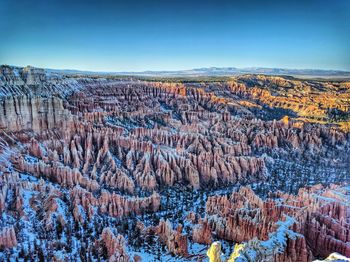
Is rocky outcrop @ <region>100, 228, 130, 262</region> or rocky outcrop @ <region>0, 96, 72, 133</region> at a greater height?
rocky outcrop @ <region>0, 96, 72, 133</region>

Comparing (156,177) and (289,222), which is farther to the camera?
(156,177)

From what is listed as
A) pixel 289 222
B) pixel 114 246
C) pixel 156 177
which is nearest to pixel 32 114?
pixel 156 177

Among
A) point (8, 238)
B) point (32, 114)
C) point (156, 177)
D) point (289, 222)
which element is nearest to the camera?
point (289, 222)

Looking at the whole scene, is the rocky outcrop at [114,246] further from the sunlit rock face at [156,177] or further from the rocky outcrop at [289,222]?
the rocky outcrop at [289,222]

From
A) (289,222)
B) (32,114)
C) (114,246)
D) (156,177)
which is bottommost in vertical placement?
(114,246)

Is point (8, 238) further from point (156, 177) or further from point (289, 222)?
point (289, 222)

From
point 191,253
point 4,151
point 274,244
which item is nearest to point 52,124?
point 4,151

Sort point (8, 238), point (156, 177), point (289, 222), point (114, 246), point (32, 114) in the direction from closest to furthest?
1. point (289, 222)
2. point (8, 238)
3. point (114, 246)
4. point (156, 177)
5. point (32, 114)

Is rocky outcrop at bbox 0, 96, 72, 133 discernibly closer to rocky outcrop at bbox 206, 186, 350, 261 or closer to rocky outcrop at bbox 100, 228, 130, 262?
rocky outcrop at bbox 100, 228, 130, 262

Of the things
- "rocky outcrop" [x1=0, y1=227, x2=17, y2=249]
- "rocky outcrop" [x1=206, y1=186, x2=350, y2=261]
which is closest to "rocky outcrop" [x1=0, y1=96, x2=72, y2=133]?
"rocky outcrop" [x1=0, y1=227, x2=17, y2=249]

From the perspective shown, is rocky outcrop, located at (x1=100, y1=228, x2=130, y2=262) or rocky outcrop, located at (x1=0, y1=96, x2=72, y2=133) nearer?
rocky outcrop, located at (x1=100, y1=228, x2=130, y2=262)
